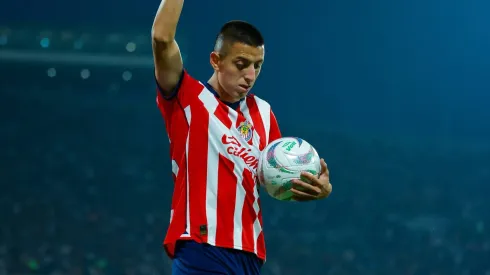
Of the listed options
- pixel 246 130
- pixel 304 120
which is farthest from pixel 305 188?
pixel 304 120

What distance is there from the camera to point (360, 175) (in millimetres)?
6004

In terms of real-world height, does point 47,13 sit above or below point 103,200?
above

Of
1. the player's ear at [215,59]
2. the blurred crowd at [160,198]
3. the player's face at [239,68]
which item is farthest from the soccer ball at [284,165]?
A: the blurred crowd at [160,198]

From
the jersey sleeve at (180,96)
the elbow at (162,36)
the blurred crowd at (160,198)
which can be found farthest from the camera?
the blurred crowd at (160,198)

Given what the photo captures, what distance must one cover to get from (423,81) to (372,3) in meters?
0.75

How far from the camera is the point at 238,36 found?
6.91ft

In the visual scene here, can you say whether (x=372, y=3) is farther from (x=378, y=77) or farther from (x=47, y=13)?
(x=47, y=13)

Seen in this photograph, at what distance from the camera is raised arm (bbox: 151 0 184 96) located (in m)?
1.93

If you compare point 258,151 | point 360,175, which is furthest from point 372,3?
point 258,151

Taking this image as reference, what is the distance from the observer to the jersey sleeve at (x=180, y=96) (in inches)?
80.7

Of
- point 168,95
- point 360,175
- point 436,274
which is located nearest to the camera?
point 168,95

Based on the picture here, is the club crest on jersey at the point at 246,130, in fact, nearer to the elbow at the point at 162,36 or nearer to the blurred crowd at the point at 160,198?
the elbow at the point at 162,36

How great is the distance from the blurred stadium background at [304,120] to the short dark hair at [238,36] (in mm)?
3490

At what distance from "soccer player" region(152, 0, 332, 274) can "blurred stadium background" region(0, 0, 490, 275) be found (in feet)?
11.5
